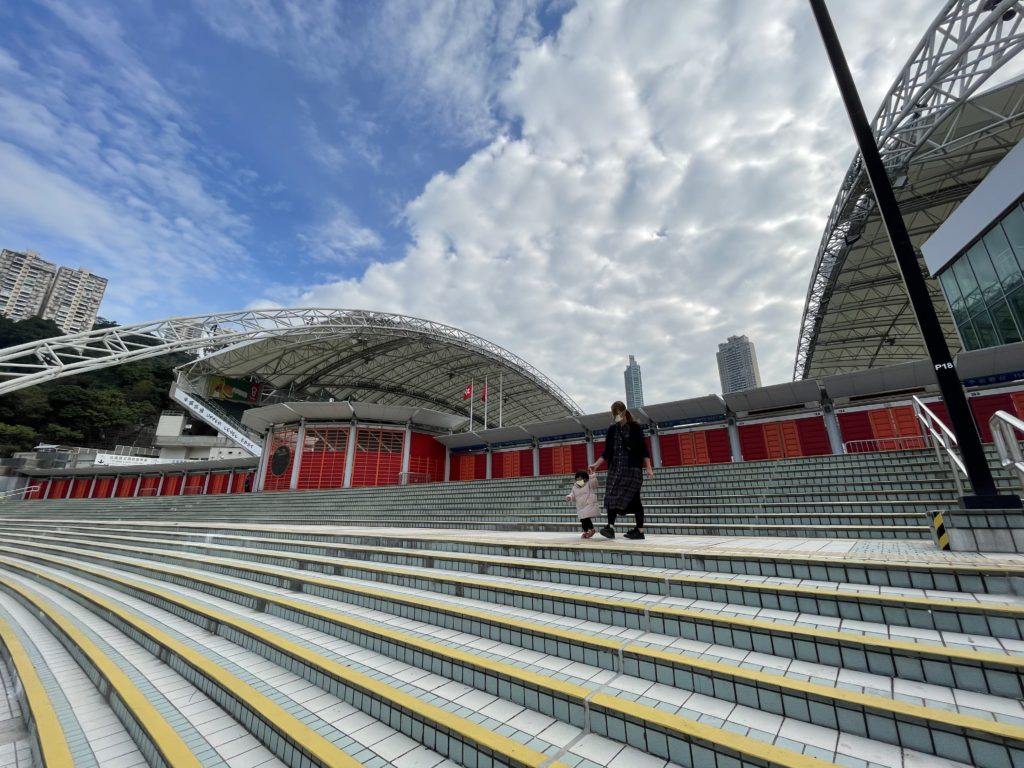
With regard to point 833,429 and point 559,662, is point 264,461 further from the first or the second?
point 833,429

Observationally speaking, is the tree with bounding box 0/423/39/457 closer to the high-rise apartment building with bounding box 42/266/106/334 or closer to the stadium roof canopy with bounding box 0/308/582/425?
the stadium roof canopy with bounding box 0/308/582/425

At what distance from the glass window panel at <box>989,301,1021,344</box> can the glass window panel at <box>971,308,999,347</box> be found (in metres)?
0.17

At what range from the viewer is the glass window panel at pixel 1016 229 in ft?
30.9

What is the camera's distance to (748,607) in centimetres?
331

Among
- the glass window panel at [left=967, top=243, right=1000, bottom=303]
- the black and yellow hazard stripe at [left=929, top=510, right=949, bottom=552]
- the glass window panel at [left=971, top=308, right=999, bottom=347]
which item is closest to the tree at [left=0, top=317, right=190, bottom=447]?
the black and yellow hazard stripe at [left=929, top=510, right=949, bottom=552]

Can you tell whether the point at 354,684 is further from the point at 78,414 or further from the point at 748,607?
the point at 78,414

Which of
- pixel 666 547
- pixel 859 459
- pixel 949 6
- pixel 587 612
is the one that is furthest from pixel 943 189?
pixel 587 612

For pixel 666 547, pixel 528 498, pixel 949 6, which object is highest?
pixel 949 6

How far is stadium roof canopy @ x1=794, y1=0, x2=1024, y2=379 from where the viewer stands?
10.1m

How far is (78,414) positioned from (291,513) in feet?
189

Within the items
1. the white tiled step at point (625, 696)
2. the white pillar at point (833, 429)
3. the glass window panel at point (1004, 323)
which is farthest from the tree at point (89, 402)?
the glass window panel at point (1004, 323)

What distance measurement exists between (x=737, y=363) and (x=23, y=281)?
617 feet

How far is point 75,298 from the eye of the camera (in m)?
108

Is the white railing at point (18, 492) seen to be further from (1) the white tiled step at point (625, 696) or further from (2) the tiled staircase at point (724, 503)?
(1) the white tiled step at point (625, 696)
